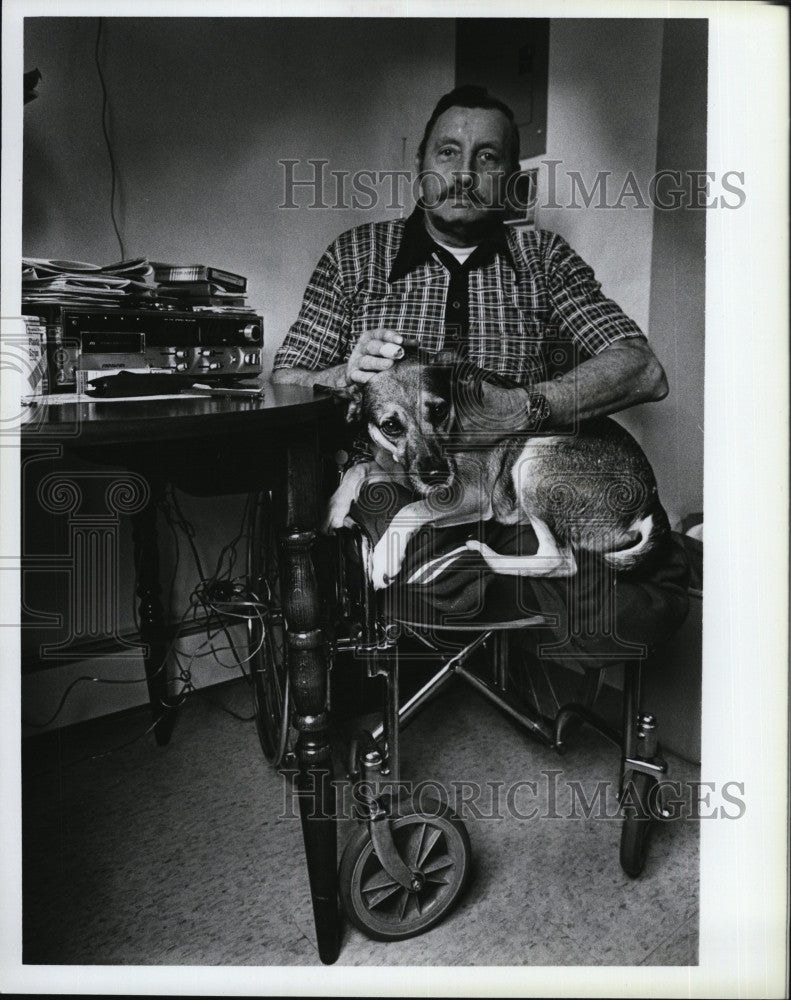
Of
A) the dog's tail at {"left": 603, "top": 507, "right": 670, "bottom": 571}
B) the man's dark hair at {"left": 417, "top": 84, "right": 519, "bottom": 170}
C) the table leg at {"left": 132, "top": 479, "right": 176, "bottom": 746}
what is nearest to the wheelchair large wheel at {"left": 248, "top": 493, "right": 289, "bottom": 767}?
the table leg at {"left": 132, "top": 479, "right": 176, "bottom": 746}

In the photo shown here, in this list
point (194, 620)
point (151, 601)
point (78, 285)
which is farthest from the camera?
point (194, 620)

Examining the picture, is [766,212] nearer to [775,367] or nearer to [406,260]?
[775,367]

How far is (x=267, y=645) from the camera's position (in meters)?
1.62

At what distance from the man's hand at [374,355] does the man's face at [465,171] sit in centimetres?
21

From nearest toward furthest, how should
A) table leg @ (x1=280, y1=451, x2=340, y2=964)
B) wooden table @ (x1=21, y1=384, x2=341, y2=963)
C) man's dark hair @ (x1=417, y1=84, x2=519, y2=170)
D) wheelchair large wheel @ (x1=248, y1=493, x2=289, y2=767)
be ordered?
1. wooden table @ (x1=21, y1=384, x2=341, y2=963)
2. table leg @ (x1=280, y1=451, x2=340, y2=964)
3. man's dark hair @ (x1=417, y1=84, x2=519, y2=170)
4. wheelchair large wheel @ (x1=248, y1=493, x2=289, y2=767)

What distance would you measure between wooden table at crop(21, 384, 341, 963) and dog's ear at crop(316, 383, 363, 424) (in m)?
0.07

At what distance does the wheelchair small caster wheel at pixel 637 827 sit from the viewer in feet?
4.18

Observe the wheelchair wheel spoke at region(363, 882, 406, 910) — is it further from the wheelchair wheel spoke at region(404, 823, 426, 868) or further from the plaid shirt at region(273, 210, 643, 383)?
the plaid shirt at region(273, 210, 643, 383)

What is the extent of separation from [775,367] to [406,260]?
25.0 inches

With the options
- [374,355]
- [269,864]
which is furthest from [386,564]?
[269,864]

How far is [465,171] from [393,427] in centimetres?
47

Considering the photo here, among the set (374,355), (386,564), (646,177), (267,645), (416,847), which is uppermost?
(646,177)

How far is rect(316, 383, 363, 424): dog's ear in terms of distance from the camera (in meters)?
1.25

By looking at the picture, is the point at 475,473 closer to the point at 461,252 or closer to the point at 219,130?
the point at 461,252
